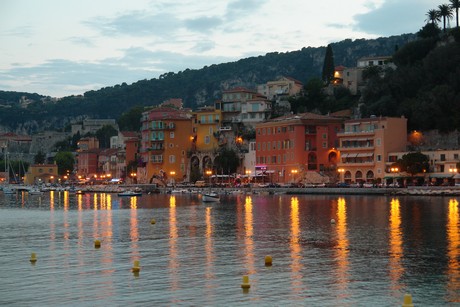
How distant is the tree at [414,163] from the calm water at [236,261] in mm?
32485

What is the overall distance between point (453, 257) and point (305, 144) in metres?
75.2

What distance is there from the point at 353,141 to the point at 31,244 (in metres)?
68.0

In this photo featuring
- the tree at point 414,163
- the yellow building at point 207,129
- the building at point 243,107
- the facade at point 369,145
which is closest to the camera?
the tree at point 414,163

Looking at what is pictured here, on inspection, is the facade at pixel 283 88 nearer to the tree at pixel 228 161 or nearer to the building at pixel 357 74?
the building at pixel 357 74

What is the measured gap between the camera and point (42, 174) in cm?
18262

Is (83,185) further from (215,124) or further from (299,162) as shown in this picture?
(299,162)

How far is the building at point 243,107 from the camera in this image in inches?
5054

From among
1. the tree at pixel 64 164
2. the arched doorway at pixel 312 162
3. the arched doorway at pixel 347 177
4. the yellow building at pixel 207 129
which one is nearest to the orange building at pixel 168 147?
the yellow building at pixel 207 129

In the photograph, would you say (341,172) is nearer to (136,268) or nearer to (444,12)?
(444,12)

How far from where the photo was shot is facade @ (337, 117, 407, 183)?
10038 centimetres

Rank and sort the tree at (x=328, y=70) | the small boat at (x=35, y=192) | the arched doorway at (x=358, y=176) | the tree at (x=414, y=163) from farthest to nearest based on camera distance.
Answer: the small boat at (x=35, y=192) → the tree at (x=328, y=70) → the arched doorway at (x=358, y=176) → the tree at (x=414, y=163)

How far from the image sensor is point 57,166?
184 metres

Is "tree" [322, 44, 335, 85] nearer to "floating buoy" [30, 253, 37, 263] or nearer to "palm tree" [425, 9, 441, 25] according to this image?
"palm tree" [425, 9, 441, 25]

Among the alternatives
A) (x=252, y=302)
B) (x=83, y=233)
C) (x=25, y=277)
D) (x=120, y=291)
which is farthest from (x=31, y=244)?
(x=252, y=302)
